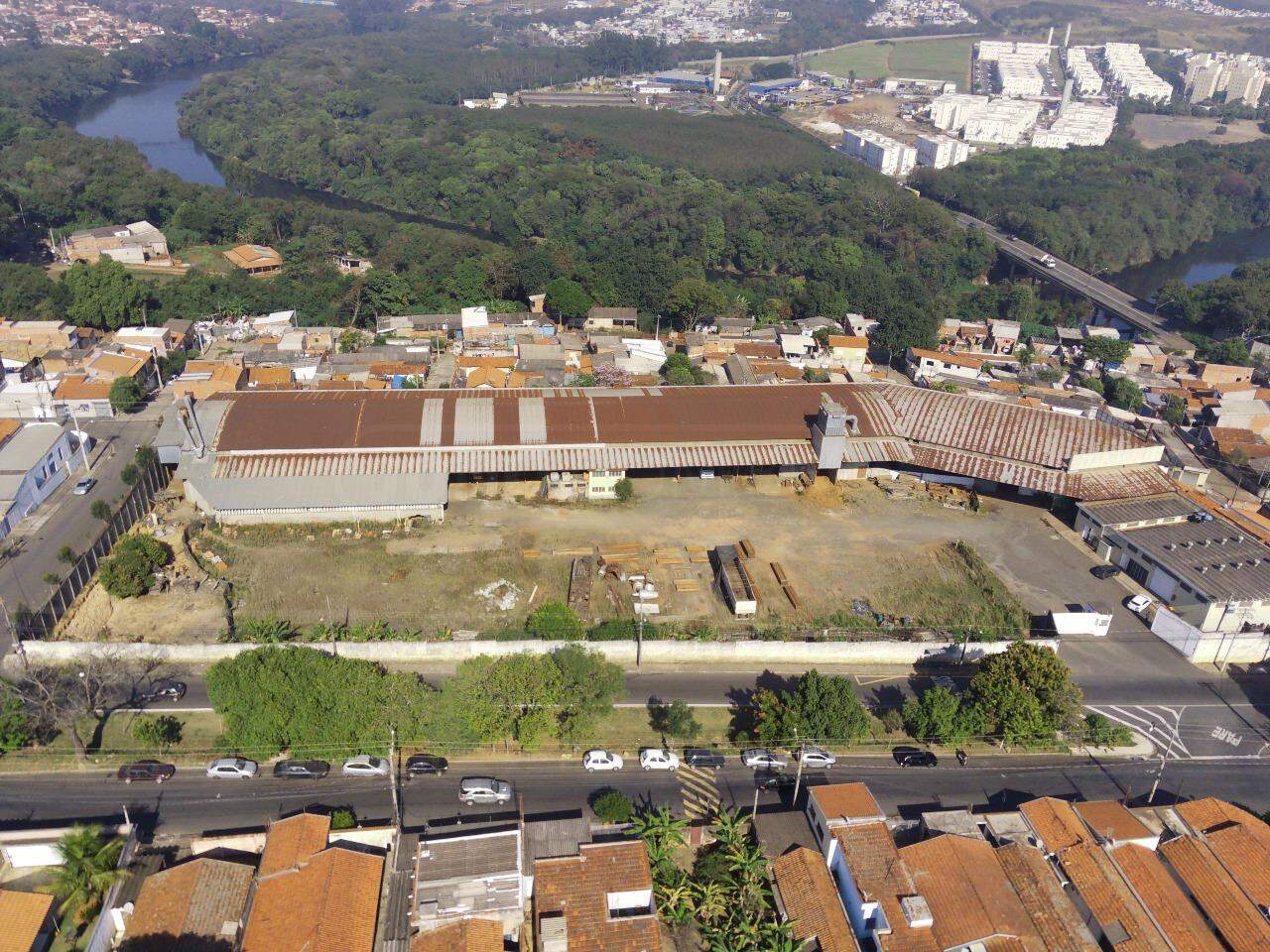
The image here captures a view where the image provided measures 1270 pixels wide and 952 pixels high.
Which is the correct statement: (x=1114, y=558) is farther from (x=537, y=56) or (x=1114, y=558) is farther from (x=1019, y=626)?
(x=537, y=56)

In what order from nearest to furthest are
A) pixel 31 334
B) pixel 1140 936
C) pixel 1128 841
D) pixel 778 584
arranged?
1. pixel 1140 936
2. pixel 1128 841
3. pixel 778 584
4. pixel 31 334

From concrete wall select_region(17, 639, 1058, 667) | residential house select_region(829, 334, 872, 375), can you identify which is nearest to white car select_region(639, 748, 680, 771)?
concrete wall select_region(17, 639, 1058, 667)

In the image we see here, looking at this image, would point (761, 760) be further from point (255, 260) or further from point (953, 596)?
point (255, 260)

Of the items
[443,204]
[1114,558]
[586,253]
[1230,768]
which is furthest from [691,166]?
[1230,768]

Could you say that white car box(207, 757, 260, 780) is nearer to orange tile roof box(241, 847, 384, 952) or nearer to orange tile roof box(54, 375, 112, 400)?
orange tile roof box(241, 847, 384, 952)

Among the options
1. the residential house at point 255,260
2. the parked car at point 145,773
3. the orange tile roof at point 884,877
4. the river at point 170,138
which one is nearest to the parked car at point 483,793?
the parked car at point 145,773

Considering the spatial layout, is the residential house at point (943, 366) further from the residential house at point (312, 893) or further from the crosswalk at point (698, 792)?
the residential house at point (312, 893)
